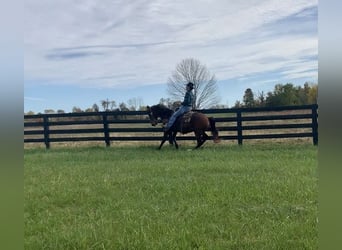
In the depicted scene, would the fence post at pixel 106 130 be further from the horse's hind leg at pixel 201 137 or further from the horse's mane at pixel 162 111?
the horse's hind leg at pixel 201 137

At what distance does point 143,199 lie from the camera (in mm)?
3326

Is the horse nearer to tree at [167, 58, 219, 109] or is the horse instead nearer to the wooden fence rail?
tree at [167, 58, 219, 109]

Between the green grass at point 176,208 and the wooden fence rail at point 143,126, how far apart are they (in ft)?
11.8

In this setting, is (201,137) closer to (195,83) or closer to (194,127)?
(194,127)

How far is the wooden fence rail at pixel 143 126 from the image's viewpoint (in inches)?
335

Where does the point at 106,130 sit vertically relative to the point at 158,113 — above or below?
below

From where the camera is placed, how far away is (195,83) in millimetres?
7199

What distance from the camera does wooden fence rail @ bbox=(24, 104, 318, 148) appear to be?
8500 mm

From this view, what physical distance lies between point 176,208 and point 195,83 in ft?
15.0

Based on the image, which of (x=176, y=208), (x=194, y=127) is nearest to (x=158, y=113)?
(x=194, y=127)

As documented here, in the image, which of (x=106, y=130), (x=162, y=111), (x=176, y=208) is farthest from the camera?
(x=106, y=130)

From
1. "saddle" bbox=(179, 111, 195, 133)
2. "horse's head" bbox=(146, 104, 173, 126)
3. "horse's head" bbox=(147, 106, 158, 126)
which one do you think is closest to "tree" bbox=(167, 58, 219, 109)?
"saddle" bbox=(179, 111, 195, 133)

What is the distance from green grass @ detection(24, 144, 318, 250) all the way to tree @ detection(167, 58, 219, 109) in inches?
79.6

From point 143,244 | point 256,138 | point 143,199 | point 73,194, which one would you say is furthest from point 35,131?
point 143,244
